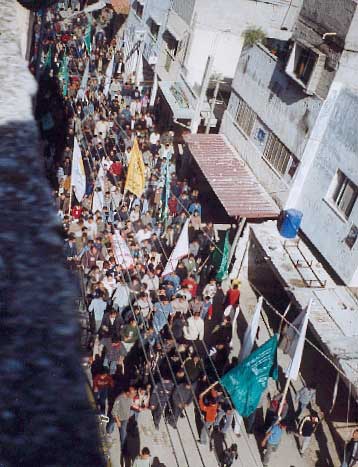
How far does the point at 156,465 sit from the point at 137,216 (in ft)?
25.6

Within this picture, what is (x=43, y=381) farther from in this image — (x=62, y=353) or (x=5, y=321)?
(x=5, y=321)

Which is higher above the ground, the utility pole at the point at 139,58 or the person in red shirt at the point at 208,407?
the utility pole at the point at 139,58

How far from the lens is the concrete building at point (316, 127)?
44.2ft

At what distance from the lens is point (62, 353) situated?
2.17 meters

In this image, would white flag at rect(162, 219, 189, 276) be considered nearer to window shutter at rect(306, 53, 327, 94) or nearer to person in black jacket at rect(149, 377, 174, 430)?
person in black jacket at rect(149, 377, 174, 430)

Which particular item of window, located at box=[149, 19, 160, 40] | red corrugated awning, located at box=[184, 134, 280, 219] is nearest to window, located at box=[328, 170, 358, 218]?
red corrugated awning, located at box=[184, 134, 280, 219]

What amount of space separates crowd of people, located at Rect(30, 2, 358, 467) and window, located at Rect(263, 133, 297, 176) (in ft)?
9.74

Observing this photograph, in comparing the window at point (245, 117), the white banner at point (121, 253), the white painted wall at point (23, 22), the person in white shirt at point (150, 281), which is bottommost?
the person in white shirt at point (150, 281)

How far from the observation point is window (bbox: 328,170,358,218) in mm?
13500

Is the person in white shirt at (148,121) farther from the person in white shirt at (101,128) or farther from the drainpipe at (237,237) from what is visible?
the drainpipe at (237,237)

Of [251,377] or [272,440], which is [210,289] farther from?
[272,440]

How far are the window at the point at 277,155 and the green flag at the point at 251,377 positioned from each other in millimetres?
7624

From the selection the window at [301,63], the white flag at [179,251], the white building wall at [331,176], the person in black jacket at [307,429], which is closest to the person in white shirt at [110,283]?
the white flag at [179,251]

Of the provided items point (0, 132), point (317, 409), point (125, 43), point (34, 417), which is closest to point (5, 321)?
point (34, 417)
